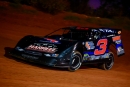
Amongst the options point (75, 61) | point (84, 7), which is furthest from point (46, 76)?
point (84, 7)

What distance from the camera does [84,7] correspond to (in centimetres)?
3008

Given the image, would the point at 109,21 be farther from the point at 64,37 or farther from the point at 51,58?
the point at 51,58

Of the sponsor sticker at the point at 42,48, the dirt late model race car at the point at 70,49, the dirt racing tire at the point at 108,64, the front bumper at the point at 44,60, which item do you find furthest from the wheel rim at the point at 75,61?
the dirt racing tire at the point at 108,64

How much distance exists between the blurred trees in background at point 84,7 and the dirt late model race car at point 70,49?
1339 cm

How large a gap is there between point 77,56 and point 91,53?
2.76 ft

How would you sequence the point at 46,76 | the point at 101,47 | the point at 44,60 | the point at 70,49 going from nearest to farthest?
the point at 46,76 → the point at 44,60 → the point at 70,49 → the point at 101,47

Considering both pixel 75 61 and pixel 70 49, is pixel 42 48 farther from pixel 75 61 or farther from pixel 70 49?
pixel 75 61

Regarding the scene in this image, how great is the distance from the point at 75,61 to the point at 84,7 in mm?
21364

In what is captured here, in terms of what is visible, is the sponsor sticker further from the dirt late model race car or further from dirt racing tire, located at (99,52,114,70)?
dirt racing tire, located at (99,52,114,70)

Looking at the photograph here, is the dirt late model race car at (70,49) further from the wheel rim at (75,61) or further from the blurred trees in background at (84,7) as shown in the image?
the blurred trees in background at (84,7)

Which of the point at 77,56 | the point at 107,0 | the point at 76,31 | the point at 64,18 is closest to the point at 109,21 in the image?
the point at 64,18

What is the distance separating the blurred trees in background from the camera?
24027 mm

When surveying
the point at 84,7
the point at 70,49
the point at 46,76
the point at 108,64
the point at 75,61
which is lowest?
the point at 46,76

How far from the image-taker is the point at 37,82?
7062 mm
